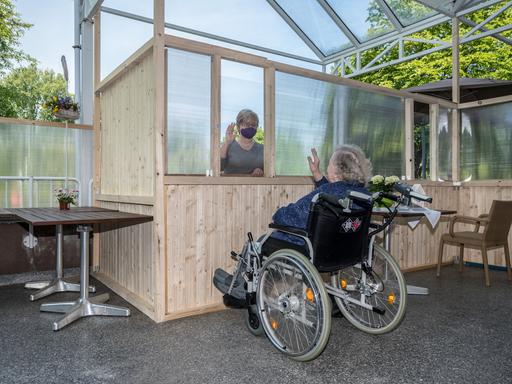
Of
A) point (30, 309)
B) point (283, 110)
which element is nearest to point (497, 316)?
point (283, 110)

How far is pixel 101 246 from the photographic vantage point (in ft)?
12.9

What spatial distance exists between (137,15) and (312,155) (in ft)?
14.0

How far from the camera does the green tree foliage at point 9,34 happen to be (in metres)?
14.9

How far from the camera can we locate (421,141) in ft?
15.3

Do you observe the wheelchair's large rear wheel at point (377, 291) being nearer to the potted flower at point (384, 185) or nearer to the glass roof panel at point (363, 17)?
the potted flower at point (384, 185)

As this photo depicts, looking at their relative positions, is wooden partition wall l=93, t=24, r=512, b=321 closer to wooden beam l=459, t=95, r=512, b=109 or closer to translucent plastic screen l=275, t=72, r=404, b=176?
translucent plastic screen l=275, t=72, r=404, b=176

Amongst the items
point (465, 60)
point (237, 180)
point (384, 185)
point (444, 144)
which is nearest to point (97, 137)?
point (237, 180)

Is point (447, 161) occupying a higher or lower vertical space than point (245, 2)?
lower

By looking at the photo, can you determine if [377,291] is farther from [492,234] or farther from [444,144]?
[444,144]

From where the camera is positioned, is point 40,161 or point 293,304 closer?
point 293,304

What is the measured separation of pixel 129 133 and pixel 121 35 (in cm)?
365

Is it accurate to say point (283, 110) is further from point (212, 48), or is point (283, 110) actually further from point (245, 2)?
point (245, 2)

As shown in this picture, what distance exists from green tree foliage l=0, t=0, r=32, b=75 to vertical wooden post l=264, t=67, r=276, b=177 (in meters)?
15.9

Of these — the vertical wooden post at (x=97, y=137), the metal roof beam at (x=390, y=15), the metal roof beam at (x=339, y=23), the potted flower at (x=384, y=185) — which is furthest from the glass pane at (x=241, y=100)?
the metal roof beam at (x=339, y=23)
